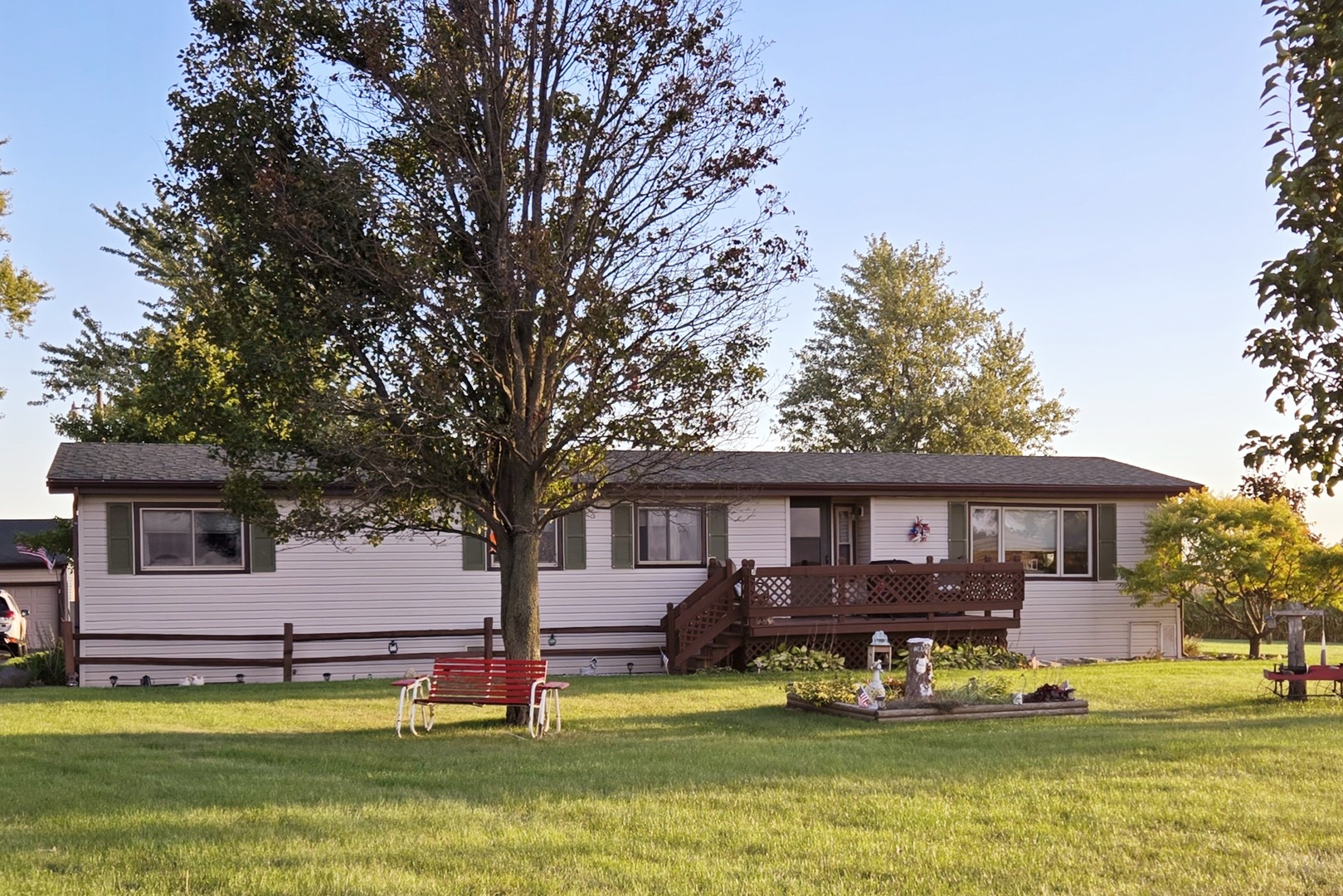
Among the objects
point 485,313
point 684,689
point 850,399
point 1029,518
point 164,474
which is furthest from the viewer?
point 850,399

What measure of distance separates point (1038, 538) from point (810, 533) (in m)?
4.30

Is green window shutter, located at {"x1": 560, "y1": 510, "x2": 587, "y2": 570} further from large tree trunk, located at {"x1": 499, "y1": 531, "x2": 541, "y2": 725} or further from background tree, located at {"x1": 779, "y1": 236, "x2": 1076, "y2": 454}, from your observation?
background tree, located at {"x1": 779, "y1": 236, "x2": 1076, "y2": 454}

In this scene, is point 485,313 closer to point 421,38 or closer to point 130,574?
point 421,38

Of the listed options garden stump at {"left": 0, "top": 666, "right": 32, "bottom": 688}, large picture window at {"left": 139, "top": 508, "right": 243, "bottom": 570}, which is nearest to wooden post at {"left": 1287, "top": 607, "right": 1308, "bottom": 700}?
large picture window at {"left": 139, "top": 508, "right": 243, "bottom": 570}

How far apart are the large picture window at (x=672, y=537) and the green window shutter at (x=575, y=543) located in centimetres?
104

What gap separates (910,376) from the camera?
4194cm

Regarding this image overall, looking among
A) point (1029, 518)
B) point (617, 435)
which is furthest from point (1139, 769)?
point (1029, 518)

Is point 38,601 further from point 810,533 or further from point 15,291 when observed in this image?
point 810,533

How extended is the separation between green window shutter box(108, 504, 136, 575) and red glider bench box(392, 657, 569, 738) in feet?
26.7

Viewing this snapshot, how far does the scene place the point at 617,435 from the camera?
13.8 m

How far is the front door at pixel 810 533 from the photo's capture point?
77.7 feet

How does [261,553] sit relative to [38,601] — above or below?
above

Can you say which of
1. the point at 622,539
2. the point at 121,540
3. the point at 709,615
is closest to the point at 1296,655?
the point at 709,615

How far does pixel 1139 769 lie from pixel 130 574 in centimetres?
1504
